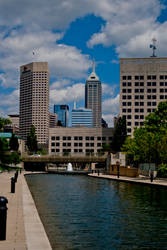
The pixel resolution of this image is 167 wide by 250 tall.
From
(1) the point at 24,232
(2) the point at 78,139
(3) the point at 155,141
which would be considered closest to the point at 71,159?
(3) the point at 155,141

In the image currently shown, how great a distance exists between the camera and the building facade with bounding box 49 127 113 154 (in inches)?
7288

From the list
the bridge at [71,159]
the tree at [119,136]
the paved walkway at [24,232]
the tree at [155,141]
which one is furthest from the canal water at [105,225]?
the tree at [119,136]

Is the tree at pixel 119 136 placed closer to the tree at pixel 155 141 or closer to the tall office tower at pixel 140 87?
the tall office tower at pixel 140 87

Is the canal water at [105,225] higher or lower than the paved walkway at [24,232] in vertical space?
lower

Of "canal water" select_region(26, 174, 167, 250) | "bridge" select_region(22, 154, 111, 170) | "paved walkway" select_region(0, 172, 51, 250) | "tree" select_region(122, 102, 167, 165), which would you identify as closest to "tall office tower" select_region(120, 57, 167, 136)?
"bridge" select_region(22, 154, 111, 170)

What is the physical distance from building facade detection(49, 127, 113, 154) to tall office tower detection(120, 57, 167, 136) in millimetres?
22761

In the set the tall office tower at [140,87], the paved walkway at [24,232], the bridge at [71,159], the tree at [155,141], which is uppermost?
the tall office tower at [140,87]

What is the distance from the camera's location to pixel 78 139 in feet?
611

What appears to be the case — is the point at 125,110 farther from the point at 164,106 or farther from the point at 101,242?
the point at 101,242

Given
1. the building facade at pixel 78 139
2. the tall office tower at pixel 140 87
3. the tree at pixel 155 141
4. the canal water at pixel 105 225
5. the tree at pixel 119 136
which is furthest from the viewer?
the building facade at pixel 78 139

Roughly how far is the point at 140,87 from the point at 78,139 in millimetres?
42906

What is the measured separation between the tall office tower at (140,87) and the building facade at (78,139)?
2276 cm

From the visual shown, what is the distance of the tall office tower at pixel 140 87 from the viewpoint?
545 ft

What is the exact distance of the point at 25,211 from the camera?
18.0m
